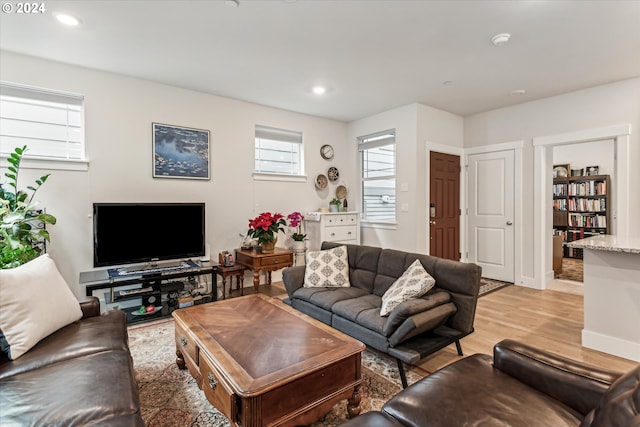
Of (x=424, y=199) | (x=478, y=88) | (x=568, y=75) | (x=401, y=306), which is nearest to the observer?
(x=401, y=306)

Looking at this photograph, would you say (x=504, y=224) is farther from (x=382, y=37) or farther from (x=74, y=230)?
(x=74, y=230)

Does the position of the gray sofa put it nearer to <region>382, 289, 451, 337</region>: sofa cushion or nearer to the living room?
<region>382, 289, 451, 337</region>: sofa cushion

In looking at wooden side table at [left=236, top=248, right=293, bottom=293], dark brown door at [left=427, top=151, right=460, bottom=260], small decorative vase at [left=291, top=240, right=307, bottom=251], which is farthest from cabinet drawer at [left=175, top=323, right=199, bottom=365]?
dark brown door at [left=427, top=151, right=460, bottom=260]

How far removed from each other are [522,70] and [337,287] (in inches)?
120

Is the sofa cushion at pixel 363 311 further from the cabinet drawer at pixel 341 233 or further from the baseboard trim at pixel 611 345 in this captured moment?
the cabinet drawer at pixel 341 233

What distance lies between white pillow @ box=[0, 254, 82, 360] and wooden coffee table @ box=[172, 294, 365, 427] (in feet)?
2.22

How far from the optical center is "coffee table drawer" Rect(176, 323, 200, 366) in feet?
6.21

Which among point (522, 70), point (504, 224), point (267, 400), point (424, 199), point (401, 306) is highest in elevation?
point (522, 70)

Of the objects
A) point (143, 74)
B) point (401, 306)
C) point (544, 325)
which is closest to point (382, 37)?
point (401, 306)

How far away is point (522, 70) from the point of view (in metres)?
3.42

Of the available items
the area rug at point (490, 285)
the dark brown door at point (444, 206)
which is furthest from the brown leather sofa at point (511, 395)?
the dark brown door at point (444, 206)

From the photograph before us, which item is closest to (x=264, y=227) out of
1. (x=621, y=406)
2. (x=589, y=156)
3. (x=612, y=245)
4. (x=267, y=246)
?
(x=267, y=246)

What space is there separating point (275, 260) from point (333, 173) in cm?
200

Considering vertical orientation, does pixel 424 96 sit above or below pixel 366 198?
above
